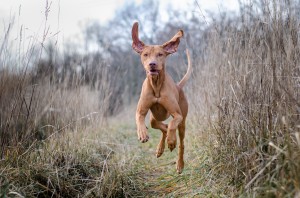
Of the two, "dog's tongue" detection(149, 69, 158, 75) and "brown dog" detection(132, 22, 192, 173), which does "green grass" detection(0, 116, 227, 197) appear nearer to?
"brown dog" detection(132, 22, 192, 173)

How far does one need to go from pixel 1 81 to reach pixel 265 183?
9.42 feet

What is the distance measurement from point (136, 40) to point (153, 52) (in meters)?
0.24

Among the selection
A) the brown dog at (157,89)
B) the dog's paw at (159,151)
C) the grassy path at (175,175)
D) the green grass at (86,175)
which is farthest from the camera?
the dog's paw at (159,151)

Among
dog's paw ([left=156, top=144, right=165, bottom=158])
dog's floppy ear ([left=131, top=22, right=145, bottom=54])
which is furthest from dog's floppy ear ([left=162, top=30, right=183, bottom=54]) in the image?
dog's paw ([left=156, top=144, right=165, bottom=158])

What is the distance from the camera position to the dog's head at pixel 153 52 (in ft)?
13.4

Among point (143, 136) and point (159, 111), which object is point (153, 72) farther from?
point (143, 136)

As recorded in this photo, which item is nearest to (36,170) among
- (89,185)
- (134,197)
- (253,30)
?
(89,185)

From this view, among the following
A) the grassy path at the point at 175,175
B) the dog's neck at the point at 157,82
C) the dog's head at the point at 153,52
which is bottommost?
the grassy path at the point at 175,175

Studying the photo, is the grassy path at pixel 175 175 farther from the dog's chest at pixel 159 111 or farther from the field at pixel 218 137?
the dog's chest at pixel 159 111

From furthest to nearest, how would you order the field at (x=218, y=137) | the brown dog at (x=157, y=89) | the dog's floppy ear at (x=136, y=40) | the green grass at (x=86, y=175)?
the dog's floppy ear at (x=136, y=40)
the brown dog at (x=157, y=89)
the green grass at (x=86, y=175)
the field at (x=218, y=137)

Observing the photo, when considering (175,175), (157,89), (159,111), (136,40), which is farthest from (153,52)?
(175,175)

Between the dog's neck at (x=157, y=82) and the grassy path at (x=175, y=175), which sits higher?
the dog's neck at (x=157, y=82)

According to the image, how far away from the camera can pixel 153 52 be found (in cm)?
425

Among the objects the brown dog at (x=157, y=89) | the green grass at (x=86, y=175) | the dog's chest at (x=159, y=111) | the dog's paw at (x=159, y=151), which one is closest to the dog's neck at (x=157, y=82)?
the brown dog at (x=157, y=89)
